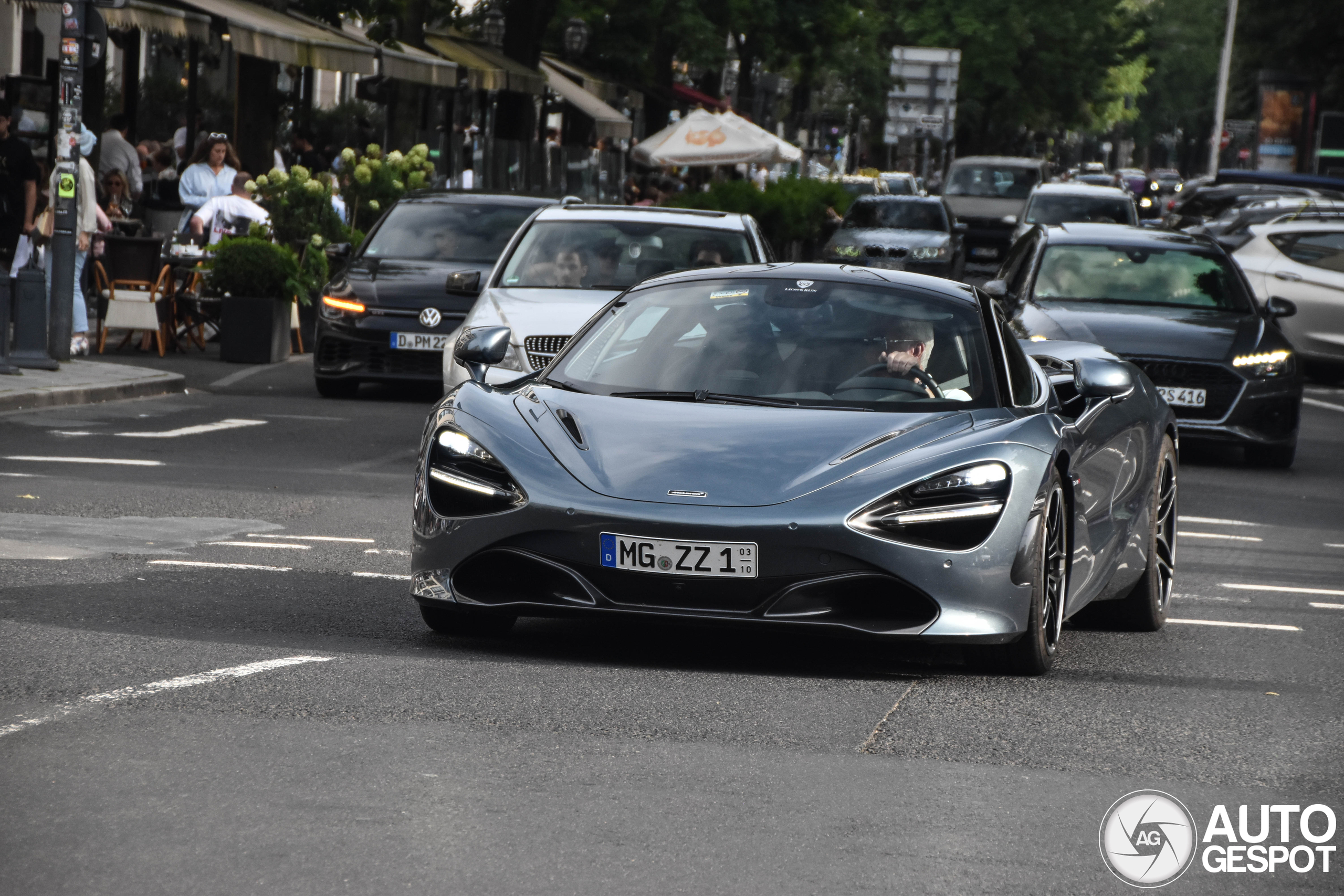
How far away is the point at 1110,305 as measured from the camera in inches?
601

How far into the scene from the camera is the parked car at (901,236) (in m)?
32.5

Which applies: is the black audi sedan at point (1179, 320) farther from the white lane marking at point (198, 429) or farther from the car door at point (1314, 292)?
the car door at point (1314, 292)

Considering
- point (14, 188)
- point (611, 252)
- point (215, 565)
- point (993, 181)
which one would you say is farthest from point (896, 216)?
point (215, 565)

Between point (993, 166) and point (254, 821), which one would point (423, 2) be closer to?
point (993, 166)

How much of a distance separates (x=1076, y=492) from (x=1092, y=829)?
244 cm

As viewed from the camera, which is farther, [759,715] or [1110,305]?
[1110,305]

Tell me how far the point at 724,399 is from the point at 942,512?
0.98 m

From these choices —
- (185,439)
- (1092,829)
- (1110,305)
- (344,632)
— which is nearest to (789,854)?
(1092,829)

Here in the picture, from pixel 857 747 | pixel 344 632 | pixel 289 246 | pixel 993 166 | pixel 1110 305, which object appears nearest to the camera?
pixel 857 747

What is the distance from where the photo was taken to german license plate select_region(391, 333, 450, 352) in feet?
54.7

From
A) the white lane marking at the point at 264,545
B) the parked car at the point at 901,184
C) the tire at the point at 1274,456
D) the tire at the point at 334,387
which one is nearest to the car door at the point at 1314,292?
the tire at the point at 1274,456

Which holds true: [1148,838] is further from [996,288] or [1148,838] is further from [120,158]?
[120,158]

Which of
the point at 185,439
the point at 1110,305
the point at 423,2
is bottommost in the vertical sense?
the point at 185,439

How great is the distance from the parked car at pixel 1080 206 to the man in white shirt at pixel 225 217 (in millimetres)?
14051
